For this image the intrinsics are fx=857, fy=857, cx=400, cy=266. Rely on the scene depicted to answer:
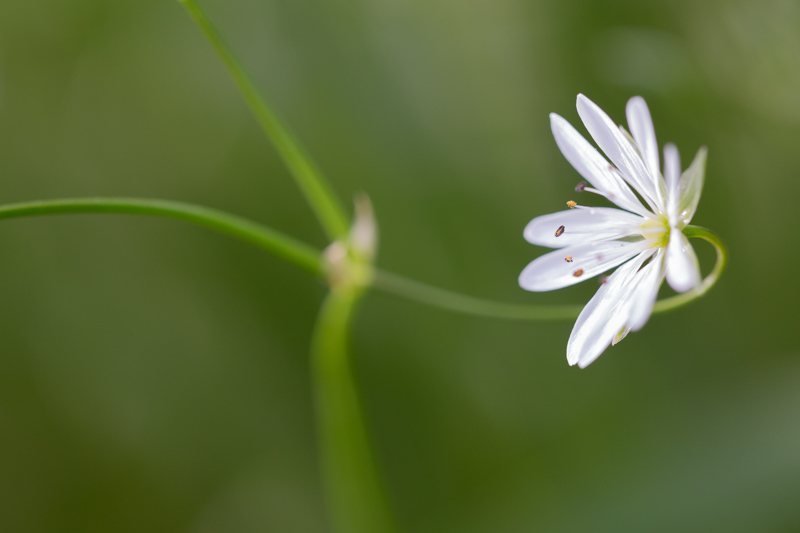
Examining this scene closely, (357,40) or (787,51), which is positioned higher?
(357,40)

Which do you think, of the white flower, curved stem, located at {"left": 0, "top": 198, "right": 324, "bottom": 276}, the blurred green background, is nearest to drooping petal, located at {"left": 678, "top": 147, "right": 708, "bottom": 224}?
the white flower

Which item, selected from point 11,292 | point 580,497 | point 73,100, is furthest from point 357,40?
point 580,497

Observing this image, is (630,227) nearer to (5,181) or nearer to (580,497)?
(580,497)

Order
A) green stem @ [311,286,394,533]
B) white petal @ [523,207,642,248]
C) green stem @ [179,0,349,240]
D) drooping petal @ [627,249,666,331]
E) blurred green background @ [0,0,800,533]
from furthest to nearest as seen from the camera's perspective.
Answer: blurred green background @ [0,0,800,533], green stem @ [311,286,394,533], green stem @ [179,0,349,240], white petal @ [523,207,642,248], drooping petal @ [627,249,666,331]

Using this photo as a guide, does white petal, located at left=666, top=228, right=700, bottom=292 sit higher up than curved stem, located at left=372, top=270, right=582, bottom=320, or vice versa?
curved stem, located at left=372, top=270, right=582, bottom=320

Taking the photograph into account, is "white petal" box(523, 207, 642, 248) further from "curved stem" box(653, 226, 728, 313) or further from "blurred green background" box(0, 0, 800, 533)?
"blurred green background" box(0, 0, 800, 533)

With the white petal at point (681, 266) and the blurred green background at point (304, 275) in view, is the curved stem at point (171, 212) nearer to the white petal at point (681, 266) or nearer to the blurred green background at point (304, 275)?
the white petal at point (681, 266)

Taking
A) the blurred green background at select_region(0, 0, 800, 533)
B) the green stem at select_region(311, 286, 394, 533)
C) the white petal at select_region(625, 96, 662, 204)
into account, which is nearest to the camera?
the white petal at select_region(625, 96, 662, 204)

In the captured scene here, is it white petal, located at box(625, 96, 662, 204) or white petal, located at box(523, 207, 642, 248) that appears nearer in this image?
white petal, located at box(625, 96, 662, 204)
